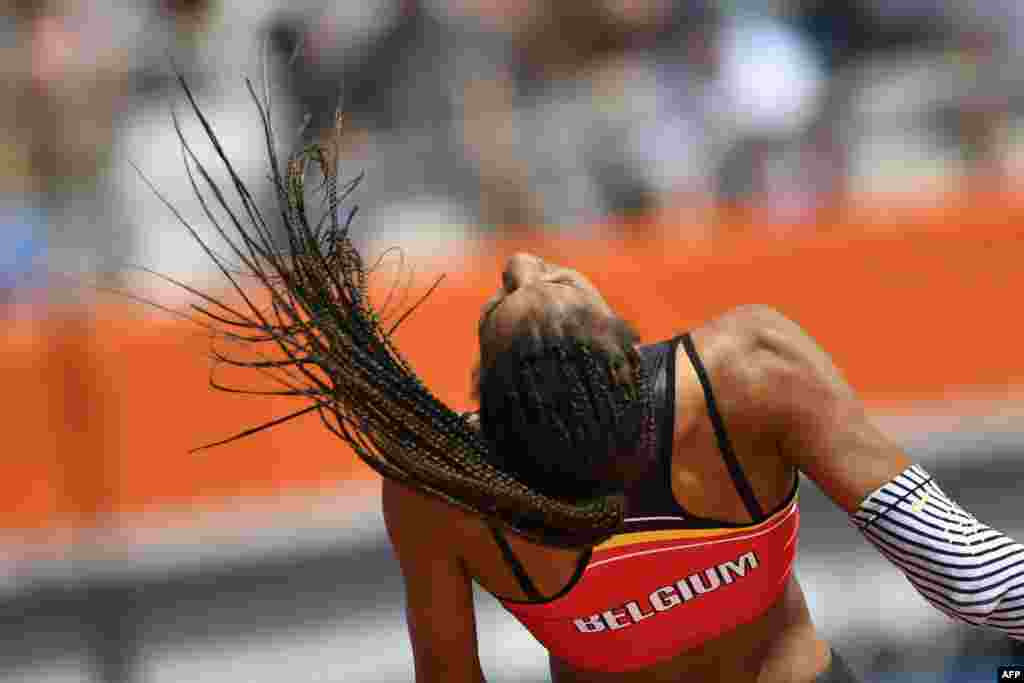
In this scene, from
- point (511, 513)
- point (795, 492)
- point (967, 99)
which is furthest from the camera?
point (967, 99)

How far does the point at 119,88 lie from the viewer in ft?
18.0

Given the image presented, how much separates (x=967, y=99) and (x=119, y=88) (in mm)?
3332

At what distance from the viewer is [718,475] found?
2.62 m

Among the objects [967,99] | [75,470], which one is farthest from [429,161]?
[967,99]

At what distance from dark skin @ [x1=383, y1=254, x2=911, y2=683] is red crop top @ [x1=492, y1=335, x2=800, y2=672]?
21mm

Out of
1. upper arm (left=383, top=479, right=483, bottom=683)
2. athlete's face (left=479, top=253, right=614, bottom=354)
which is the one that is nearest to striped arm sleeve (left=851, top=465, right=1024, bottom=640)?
athlete's face (left=479, top=253, right=614, bottom=354)

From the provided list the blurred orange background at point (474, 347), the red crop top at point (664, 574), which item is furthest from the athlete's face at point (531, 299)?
the blurred orange background at point (474, 347)

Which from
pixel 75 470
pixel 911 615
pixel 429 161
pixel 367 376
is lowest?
pixel 911 615

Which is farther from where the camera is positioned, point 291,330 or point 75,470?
point 75,470

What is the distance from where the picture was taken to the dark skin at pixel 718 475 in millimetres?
2512

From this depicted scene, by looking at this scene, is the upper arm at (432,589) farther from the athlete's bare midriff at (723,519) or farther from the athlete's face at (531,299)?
the athlete's face at (531,299)

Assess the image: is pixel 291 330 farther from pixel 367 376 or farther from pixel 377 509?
pixel 377 509

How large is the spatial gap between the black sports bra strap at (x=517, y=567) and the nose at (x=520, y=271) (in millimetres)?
402

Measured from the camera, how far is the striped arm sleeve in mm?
2438
